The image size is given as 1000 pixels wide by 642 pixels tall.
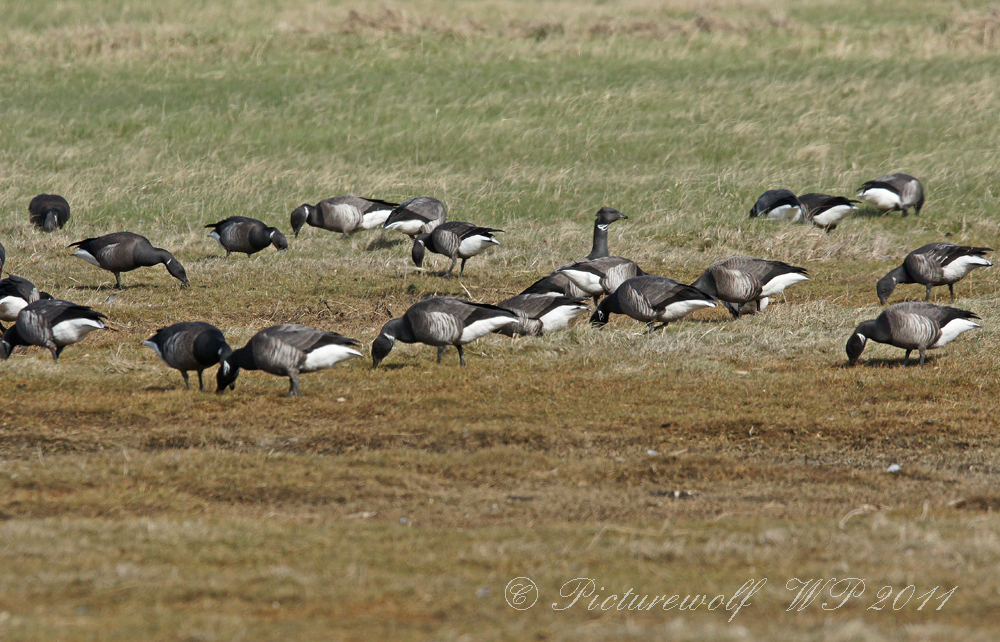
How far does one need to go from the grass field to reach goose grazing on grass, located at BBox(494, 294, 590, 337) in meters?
0.29

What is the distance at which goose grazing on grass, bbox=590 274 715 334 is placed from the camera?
14.4 meters

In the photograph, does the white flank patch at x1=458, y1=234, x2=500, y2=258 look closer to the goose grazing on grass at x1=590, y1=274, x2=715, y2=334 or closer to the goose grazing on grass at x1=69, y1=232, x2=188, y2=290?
the goose grazing on grass at x1=590, y1=274, x2=715, y2=334

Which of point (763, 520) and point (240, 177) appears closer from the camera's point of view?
point (763, 520)

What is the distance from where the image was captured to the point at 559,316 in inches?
576

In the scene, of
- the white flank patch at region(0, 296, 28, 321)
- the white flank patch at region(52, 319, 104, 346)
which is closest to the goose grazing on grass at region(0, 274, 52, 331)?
the white flank patch at region(0, 296, 28, 321)

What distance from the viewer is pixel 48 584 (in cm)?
599

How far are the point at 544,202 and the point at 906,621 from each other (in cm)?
2130

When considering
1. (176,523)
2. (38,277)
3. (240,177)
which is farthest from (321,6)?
(176,523)

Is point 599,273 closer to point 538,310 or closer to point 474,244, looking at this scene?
point 538,310

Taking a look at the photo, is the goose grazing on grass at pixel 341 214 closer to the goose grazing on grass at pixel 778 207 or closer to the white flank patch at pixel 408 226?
the white flank patch at pixel 408 226

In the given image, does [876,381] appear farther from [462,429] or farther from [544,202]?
[544,202]

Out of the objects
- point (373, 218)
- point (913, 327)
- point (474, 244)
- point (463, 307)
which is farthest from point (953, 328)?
point (373, 218)

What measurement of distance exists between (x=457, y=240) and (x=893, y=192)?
1207 cm

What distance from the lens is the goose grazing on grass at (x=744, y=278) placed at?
1516cm
